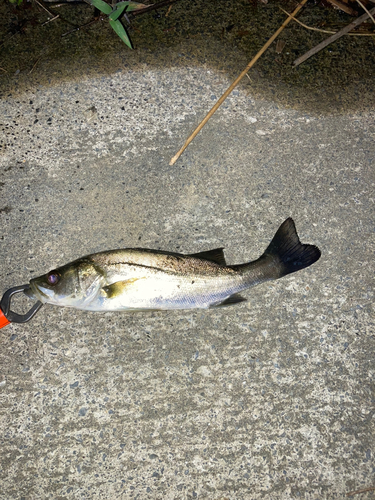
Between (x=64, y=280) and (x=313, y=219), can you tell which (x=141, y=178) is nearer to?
(x=64, y=280)

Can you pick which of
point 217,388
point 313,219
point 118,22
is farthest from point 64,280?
point 118,22

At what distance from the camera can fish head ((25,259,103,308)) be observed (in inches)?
107

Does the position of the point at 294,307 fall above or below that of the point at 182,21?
below

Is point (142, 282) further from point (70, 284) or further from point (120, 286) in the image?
point (70, 284)

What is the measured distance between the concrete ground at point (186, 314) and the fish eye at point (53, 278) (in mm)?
515

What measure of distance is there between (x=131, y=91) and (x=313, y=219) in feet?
7.52

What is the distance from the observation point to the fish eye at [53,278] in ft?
8.83

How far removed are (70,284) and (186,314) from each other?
107 cm

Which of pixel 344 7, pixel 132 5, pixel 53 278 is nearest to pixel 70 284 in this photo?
pixel 53 278

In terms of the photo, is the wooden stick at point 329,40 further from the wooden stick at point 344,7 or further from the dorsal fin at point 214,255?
the dorsal fin at point 214,255

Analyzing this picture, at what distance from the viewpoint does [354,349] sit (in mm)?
3170

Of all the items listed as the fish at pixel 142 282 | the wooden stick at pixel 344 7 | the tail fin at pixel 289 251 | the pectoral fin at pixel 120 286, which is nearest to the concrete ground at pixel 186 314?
the tail fin at pixel 289 251

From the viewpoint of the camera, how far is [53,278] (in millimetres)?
2693

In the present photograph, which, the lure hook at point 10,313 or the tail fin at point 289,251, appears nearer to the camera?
the lure hook at point 10,313
